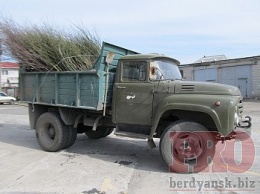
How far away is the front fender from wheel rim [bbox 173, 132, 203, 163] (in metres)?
0.51

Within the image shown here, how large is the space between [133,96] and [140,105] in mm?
245

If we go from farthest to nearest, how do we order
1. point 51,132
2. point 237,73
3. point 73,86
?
point 237,73, point 51,132, point 73,86

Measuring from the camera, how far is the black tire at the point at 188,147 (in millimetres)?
5906

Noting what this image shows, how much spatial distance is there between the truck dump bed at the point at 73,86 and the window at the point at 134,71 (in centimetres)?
44

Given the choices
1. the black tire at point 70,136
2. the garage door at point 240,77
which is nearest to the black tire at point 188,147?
the black tire at point 70,136

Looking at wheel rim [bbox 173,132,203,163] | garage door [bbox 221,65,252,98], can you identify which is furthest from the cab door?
garage door [bbox 221,65,252,98]

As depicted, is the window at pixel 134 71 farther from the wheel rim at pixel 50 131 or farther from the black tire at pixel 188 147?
the wheel rim at pixel 50 131

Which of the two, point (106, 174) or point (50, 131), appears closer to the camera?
point (106, 174)

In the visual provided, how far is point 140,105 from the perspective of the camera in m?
6.53

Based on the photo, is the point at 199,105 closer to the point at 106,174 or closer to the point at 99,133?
the point at 106,174

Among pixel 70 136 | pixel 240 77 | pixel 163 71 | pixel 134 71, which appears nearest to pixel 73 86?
pixel 70 136

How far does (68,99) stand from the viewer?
737cm

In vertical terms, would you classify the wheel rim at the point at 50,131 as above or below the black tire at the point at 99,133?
above

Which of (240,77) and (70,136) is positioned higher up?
(240,77)
